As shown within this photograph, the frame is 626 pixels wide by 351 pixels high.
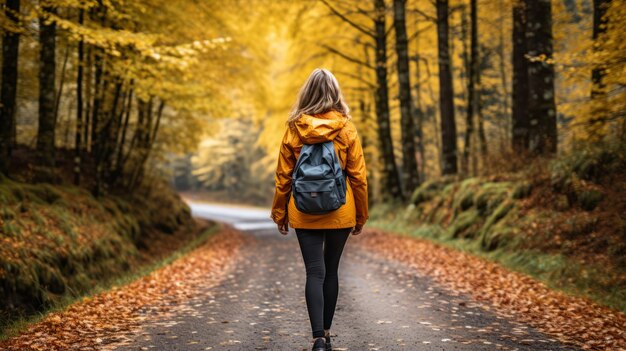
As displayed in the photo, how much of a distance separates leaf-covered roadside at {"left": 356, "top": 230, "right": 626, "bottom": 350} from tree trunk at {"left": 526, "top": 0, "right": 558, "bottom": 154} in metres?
3.11

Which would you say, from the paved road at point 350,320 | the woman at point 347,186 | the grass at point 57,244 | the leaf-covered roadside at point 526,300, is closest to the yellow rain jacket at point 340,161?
the woman at point 347,186

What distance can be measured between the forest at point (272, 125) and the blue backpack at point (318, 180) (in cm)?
420

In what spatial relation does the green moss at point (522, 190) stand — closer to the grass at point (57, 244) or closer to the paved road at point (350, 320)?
the paved road at point (350, 320)

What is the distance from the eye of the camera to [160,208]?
18641 millimetres

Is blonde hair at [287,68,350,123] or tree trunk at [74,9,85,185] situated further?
tree trunk at [74,9,85,185]

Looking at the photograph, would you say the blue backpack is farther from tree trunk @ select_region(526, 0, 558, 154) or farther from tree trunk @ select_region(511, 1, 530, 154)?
tree trunk @ select_region(511, 1, 530, 154)

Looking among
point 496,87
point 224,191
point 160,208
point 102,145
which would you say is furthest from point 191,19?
point 224,191

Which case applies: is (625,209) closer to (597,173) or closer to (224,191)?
(597,173)

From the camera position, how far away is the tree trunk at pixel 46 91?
10047mm

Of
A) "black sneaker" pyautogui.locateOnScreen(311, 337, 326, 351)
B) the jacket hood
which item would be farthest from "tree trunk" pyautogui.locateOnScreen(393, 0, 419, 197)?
"black sneaker" pyautogui.locateOnScreen(311, 337, 326, 351)

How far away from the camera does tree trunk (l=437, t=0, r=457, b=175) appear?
15477 millimetres

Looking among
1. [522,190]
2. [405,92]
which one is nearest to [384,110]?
[405,92]

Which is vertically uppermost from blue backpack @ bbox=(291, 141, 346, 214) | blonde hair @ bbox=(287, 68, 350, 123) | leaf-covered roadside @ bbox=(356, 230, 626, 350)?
blonde hair @ bbox=(287, 68, 350, 123)

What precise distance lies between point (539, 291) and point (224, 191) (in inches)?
1984
